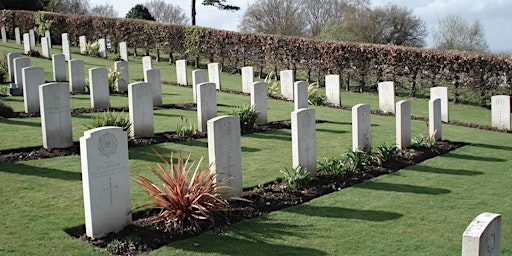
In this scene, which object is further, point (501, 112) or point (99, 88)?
point (501, 112)

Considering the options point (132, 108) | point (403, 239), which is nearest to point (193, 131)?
point (132, 108)

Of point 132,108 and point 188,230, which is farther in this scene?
point 132,108

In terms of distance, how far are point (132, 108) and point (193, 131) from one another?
1632 millimetres

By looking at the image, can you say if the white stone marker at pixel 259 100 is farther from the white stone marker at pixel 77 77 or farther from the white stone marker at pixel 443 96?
the white stone marker at pixel 77 77

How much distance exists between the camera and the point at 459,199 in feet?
30.8

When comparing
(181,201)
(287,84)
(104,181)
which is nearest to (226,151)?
(181,201)

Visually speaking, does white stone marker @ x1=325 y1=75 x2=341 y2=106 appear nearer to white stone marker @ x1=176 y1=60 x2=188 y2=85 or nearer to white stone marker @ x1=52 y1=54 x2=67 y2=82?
white stone marker @ x1=176 y1=60 x2=188 y2=85

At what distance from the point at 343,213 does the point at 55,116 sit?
5.95 meters

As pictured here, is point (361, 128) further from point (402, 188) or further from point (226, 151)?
point (226, 151)

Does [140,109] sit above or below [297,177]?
above

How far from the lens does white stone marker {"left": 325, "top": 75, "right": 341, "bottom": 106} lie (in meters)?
20.0

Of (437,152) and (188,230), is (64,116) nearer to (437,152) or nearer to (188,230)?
(188,230)

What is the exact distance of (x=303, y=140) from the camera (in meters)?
10.1

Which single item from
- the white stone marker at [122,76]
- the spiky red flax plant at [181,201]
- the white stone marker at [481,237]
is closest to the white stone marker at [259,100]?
the white stone marker at [122,76]
